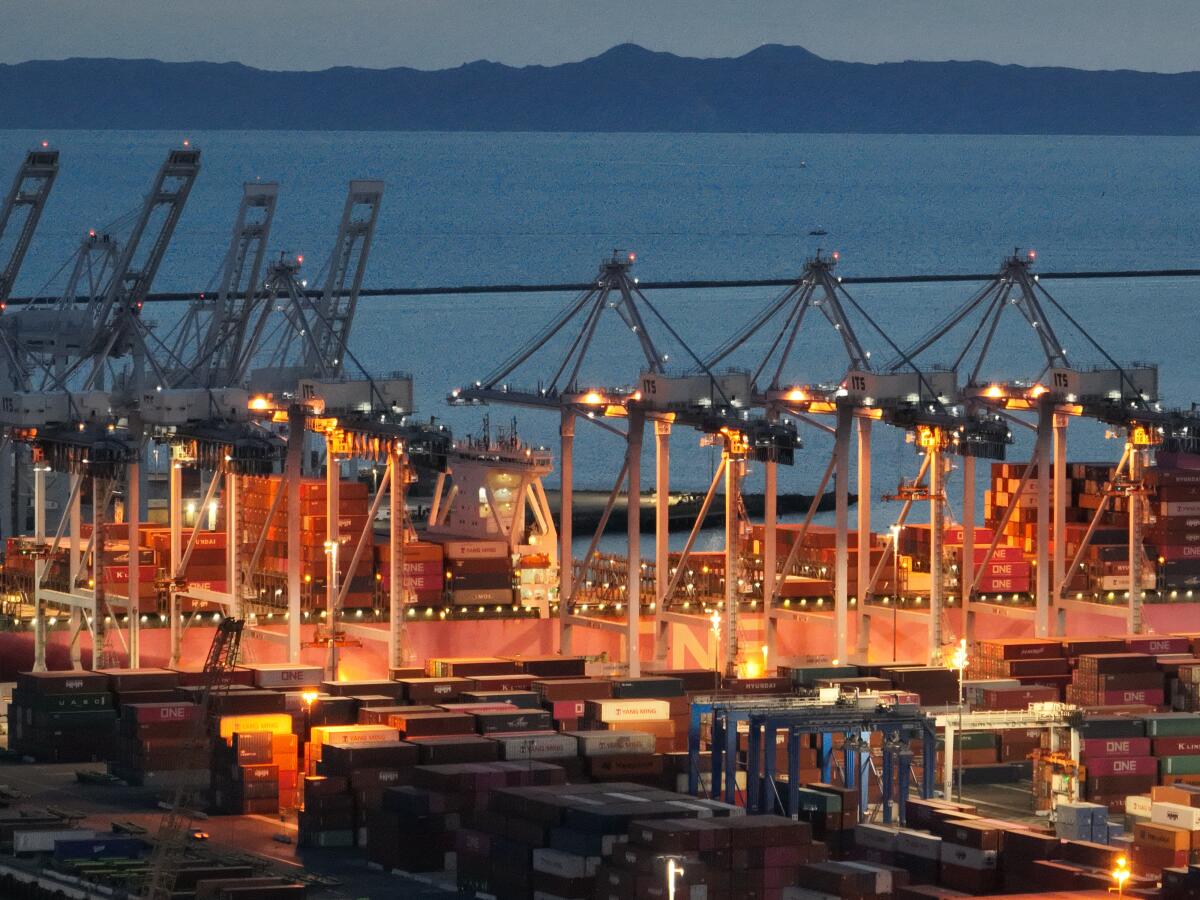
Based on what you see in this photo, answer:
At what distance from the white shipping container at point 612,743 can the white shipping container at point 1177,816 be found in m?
7.77

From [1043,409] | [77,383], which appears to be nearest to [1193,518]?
[1043,409]

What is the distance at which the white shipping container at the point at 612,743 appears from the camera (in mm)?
41781

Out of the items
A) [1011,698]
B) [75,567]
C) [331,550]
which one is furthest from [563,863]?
[75,567]

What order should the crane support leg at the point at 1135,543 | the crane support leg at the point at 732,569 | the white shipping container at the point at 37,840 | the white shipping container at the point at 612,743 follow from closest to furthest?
the white shipping container at the point at 37,840, the white shipping container at the point at 612,743, the crane support leg at the point at 732,569, the crane support leg at the point at 1135,543

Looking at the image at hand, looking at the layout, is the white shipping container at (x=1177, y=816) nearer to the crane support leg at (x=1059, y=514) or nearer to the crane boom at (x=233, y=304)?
the crane support leg at (x=1059, y=514)

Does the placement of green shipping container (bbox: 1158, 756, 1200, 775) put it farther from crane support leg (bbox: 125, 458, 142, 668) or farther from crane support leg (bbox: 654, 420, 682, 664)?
crane support leg (bbox: 125, 458, 142, 668)

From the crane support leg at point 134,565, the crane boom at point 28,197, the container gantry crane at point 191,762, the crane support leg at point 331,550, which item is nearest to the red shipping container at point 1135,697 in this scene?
the crane support leg at point 331,550

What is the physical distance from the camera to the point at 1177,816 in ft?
124

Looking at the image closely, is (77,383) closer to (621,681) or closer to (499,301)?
(499,301)

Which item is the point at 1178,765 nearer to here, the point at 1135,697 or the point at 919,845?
the point at 1135,697

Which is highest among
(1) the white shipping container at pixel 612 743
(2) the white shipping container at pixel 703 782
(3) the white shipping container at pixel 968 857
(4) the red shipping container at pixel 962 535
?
(4) the red shipping container at pixel 962 535

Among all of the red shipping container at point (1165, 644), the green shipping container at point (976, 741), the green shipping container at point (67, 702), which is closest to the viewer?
the green shipping container at point (976, 741)

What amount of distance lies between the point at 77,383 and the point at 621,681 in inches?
3379

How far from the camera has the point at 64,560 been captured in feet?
194
